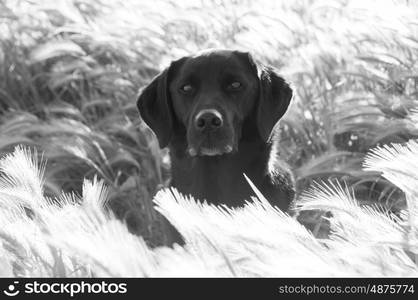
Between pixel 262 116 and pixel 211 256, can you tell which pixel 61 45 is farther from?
pixel 211 256

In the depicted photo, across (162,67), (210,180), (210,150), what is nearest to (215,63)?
(210,150)

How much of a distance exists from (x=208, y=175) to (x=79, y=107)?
2.66 metres

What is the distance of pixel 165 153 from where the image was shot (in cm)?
644

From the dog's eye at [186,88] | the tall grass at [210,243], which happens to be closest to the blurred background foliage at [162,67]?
the dog's eye at [186,88]

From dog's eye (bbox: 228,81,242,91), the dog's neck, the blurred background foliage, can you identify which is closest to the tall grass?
the dog's neck

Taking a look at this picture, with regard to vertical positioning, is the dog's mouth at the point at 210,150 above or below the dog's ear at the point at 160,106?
below

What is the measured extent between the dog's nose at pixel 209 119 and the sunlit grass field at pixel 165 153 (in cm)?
56

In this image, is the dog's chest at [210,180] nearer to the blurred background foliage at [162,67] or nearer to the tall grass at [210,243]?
the blurred background foliage at [162,67]

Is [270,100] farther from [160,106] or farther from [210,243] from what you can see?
[210,243]

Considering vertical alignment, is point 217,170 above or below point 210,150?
below

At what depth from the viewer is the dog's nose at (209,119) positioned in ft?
15.2

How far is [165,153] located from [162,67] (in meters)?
0.70

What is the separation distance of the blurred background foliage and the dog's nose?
825 mm

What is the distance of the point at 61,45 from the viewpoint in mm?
6766
